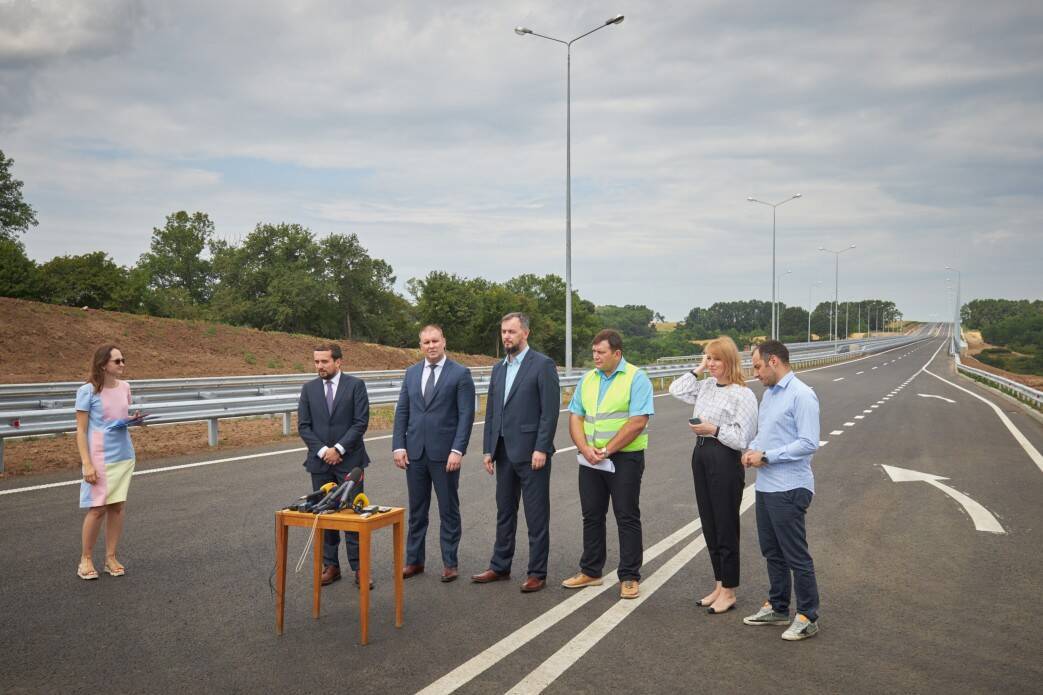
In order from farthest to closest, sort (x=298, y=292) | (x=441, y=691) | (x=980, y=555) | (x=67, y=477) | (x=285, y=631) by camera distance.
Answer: (x=298, y=292)
(x=67, y=477)
(x=980, y=555)
(x=285, y=631)
(x=441, y=691)

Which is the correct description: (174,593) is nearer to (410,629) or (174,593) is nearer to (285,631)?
(285,631)

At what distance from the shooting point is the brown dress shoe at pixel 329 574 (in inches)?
246

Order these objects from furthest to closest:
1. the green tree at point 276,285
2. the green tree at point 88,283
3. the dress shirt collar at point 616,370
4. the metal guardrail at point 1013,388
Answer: the green tree at point 276,285 → the green tree at point 88,283 → the metal guardrail at point 1013,388 → the dress shirt collar at point 616,370

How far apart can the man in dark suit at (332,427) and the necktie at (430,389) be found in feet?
1.51

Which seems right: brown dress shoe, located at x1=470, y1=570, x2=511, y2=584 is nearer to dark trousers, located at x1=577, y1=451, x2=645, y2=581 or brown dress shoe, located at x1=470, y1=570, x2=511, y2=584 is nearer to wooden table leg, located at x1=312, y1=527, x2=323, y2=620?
dark trousers, located at x1=577, y1=451, x2=645, y2=581

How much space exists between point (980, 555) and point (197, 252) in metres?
96.4

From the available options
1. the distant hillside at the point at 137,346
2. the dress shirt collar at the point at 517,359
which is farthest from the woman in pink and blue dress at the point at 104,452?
the distant hillside at the point at 137,346

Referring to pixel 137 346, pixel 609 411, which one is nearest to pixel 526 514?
pixel 609 411

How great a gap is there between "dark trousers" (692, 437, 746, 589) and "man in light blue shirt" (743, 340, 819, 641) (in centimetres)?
18

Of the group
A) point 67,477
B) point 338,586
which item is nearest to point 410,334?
point 67,477

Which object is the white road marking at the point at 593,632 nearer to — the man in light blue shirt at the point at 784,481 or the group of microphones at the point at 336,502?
the man in light blue shirt at the point at 784,481

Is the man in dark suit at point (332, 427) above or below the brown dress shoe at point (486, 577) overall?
above

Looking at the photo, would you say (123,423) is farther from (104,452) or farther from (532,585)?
(532,585)

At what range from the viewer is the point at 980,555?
728 cm
